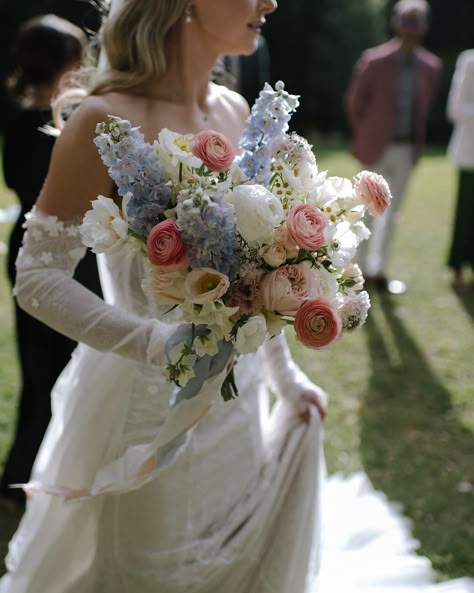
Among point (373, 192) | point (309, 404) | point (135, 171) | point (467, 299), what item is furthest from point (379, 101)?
point (135, 171)

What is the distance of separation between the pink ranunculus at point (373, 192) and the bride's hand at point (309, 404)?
874mm

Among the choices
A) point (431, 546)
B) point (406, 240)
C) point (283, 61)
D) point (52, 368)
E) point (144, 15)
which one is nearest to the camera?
point (144, 15)

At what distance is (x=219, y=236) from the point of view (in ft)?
5.29

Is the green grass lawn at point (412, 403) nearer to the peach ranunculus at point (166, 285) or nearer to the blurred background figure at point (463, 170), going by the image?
the blurred background figure at point (463, 170)

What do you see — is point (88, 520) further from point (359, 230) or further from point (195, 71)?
point (195, 71)

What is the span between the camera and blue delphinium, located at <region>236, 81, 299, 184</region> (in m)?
1.86

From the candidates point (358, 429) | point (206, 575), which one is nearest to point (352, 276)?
point (206, 575)

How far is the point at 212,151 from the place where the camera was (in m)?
1.67

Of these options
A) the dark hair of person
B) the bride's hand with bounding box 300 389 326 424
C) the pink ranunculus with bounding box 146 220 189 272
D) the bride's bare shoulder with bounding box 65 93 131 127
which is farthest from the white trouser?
the pink ranunculus with bounding box 146 220 189 272

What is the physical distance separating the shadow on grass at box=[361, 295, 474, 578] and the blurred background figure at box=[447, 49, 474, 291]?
190 centimetres

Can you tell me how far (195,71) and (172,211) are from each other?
88 cm

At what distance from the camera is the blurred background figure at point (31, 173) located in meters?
3.46

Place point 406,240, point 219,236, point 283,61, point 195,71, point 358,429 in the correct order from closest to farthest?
point 219,236
point 195,71
point 358,429
point 406,240
point 283,61

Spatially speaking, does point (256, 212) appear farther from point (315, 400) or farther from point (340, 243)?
point (315, 400)
